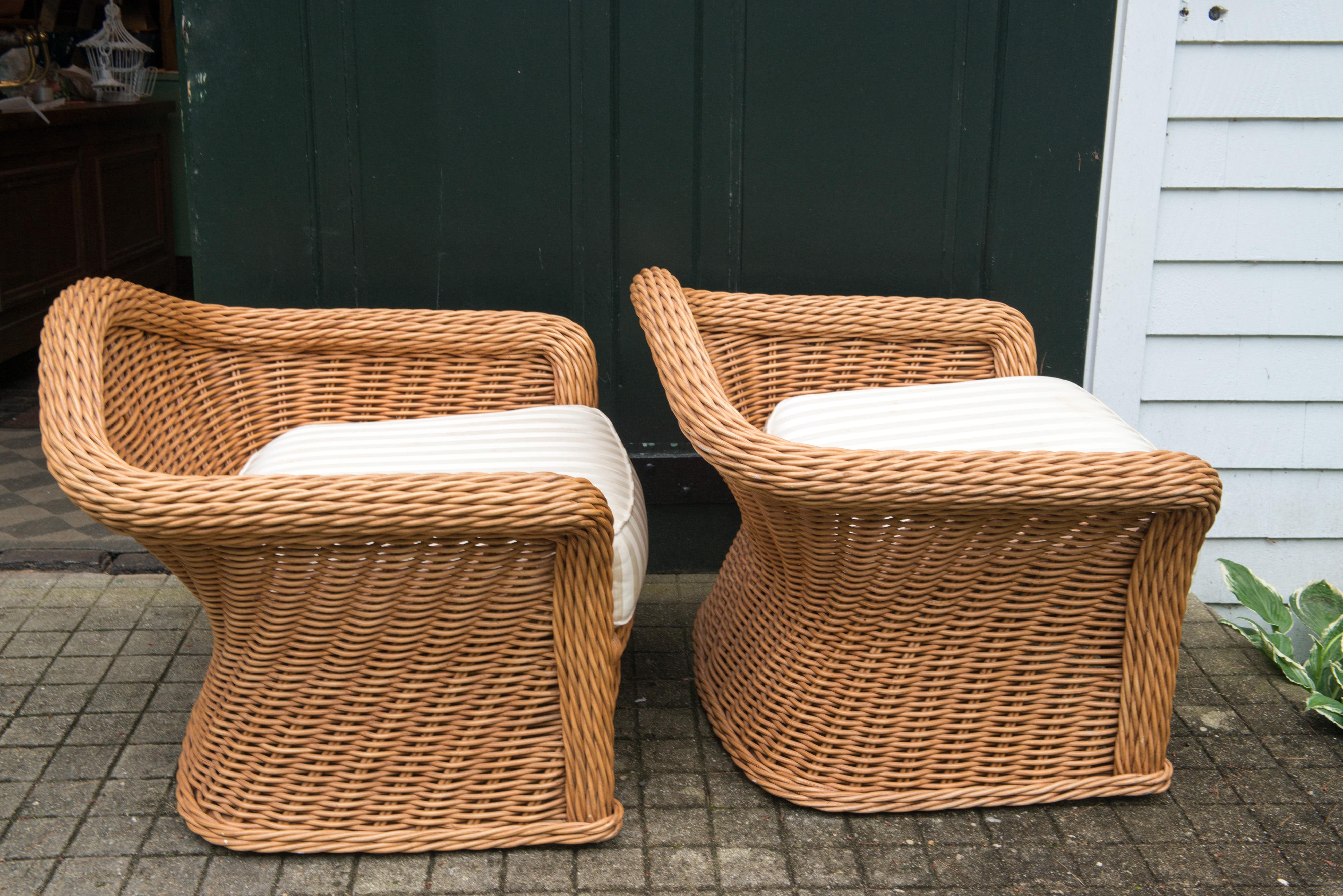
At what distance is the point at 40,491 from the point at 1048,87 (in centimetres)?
304

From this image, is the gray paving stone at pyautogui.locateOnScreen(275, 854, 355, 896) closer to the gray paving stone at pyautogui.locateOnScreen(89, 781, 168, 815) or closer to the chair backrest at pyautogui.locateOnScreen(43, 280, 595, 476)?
the gray paving stone at pyautogui.locateOnScreen(89, 781, 168, 815)

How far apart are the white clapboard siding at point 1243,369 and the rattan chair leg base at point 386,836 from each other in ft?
5.67

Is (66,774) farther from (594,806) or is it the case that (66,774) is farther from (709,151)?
(709,151)

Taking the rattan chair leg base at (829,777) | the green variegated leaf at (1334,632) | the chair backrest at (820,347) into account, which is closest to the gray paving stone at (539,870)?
the rattan chair leg base at (829,777)

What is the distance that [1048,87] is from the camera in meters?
2.54

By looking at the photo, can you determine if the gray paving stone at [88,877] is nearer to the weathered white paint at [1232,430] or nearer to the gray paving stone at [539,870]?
the gray paving stone at [539,870]

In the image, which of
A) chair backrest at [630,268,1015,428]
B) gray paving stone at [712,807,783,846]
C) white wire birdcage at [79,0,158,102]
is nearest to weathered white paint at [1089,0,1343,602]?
chair backrest at [630,268,1015,428]

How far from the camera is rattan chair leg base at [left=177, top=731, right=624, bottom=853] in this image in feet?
5.98

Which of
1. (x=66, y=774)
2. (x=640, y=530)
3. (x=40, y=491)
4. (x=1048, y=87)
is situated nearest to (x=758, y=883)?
(x=640, y=530)

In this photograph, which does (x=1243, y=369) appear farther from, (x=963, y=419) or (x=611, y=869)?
(x=611, y=869)

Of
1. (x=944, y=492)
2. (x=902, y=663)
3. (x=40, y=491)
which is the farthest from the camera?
(x=40, y=491)

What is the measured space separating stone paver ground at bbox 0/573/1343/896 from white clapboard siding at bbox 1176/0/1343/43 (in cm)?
144

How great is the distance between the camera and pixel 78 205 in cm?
475

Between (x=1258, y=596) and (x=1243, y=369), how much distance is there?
0.54 meters
